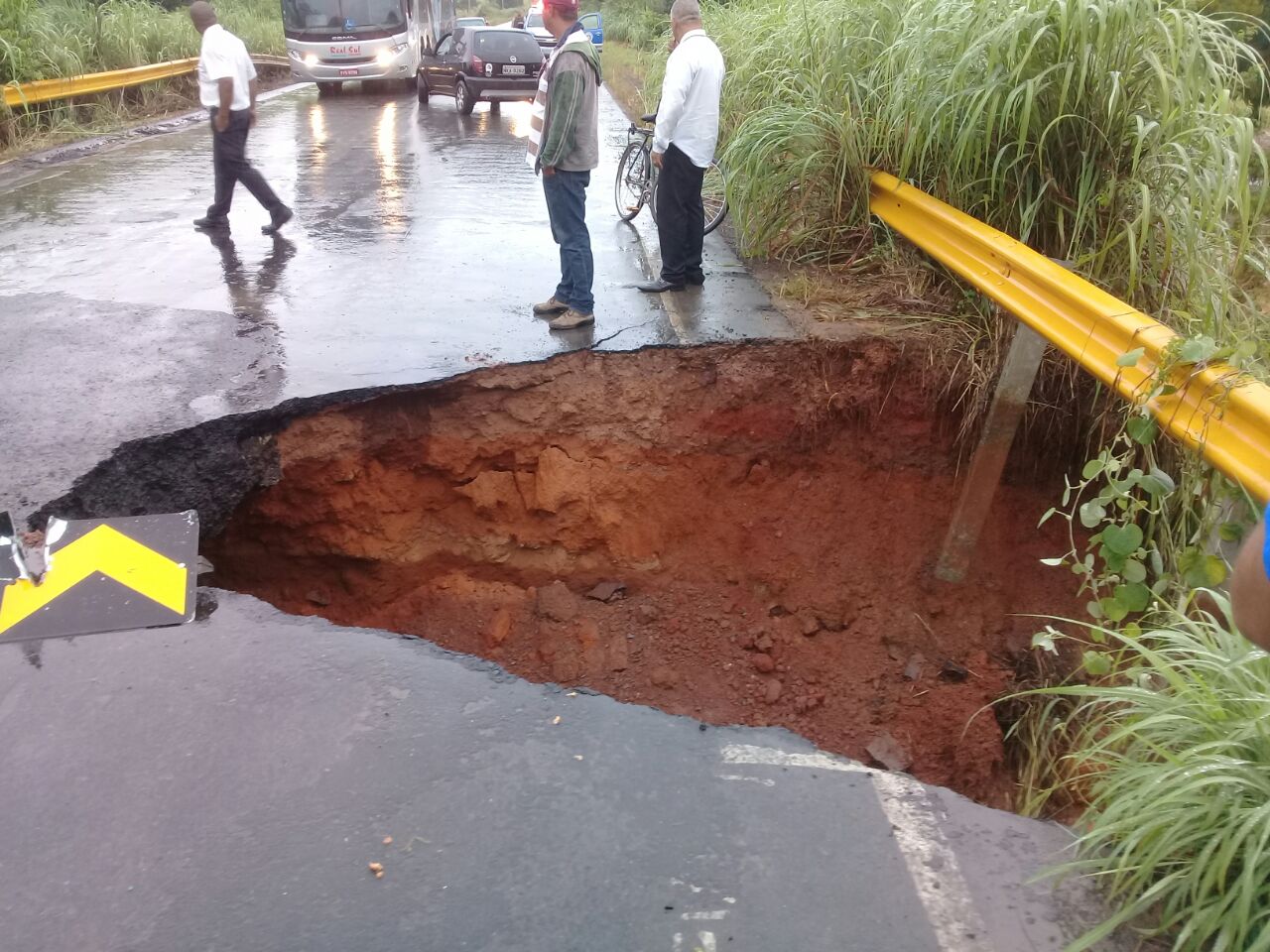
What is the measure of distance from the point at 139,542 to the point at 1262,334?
473 centimetres

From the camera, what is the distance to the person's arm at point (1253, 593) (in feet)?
4.84

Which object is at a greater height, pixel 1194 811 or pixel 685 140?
pixel 685 140

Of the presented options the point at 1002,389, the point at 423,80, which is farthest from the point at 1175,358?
the point at 423,80

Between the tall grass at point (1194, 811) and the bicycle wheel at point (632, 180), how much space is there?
734 cm

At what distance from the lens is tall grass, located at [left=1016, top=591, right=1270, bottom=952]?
1.93 m

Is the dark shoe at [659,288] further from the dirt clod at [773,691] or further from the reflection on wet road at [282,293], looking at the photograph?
the dirt clod at [773,691]

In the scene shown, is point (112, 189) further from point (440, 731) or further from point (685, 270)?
point (440, 731)

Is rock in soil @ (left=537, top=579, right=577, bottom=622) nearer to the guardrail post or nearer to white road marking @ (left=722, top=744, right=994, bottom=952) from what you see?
the guardrail post

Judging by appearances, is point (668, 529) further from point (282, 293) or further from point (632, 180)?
point (632, 180)

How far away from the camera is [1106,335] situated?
358 centimetres

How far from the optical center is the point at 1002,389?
14.7ft

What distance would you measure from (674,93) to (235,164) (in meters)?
4.04

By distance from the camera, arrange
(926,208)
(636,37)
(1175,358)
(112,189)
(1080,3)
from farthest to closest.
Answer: (636,37) < (112,189) < (926,208) < (1080,3) < (1175,358)

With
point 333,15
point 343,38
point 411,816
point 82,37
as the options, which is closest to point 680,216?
point 411,816
